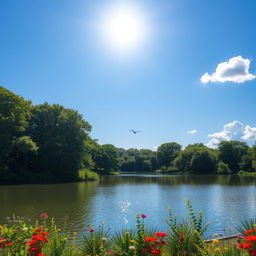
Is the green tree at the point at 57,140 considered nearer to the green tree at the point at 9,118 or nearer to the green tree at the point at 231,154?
the green tree at the point at 9,118

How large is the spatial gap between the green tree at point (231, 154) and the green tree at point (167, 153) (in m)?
22.3

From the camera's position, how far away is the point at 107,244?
19.6ft

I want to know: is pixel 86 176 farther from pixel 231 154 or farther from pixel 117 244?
pixel 231 154

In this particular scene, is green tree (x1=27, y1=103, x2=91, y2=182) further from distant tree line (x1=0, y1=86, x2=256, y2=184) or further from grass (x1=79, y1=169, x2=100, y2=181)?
grass (x1=79, y1=169, x2=100, y2=181)

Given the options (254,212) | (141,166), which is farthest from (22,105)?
(141,166)

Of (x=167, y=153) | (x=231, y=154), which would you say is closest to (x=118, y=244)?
(x=231, y=154)

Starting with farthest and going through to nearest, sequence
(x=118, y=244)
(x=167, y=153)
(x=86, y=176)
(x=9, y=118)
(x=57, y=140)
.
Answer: (x=167, y=153)
(x=86, y=176)
(x=57, y=140)
(x=9, y=118)
(x=118, y=244)

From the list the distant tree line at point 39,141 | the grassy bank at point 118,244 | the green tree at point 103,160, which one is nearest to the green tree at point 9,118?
the distant tree line at point 39,141

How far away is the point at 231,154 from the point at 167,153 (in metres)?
30.6

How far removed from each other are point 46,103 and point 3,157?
1240 cm

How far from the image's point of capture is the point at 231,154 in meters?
99.5

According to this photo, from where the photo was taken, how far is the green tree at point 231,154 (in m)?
97.9

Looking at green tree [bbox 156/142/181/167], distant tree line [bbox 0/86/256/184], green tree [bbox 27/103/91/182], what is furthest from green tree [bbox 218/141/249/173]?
green tree [bbox 27/103/91/182]

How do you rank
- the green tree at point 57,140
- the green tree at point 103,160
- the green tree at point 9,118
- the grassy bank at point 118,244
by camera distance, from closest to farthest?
the grassy bank at point 118,244 → the green tree at point 9,118 → the green tree at point 57,140 → the green tree at point 103,160
